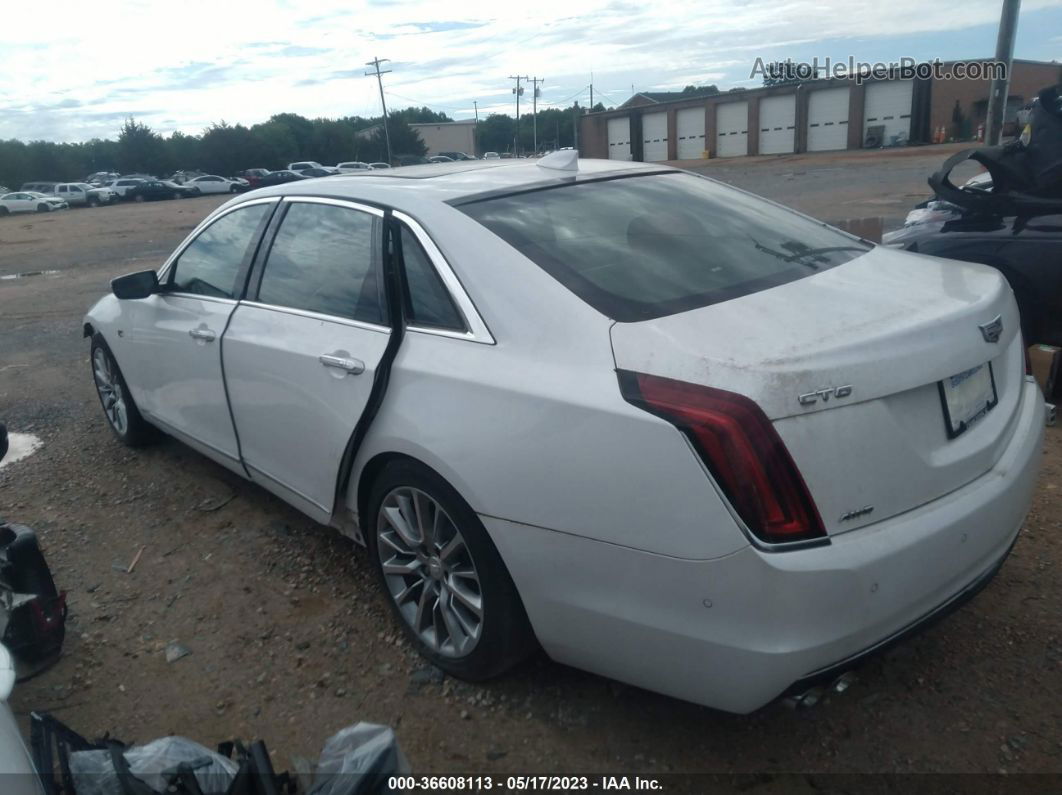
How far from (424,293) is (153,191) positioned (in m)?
49.6

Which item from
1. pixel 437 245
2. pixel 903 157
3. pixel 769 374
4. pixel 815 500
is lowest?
pixel 903 157

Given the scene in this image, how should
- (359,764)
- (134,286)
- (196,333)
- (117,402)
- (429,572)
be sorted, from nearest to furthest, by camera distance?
(359,764), (429,572), (196,333), (134,286), (117,402)

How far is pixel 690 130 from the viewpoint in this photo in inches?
2130

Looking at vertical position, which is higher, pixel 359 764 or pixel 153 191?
pixel 359 764

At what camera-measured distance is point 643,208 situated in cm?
318

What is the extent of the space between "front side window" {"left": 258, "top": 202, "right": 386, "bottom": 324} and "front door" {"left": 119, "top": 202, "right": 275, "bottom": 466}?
25 centimetres

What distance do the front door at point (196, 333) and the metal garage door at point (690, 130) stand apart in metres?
52.2

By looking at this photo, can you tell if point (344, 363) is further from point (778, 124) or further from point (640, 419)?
point (778, 124)

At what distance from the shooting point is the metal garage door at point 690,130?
53688mm

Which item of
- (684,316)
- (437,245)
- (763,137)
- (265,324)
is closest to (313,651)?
(265,324)

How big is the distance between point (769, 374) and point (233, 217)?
302 cm

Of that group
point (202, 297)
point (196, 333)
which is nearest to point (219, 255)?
point (202, 297)

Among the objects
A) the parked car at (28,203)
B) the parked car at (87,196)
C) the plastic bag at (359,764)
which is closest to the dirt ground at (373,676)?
the plastic bag at (359,764)

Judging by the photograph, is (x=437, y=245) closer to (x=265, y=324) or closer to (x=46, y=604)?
(x=265, y=324)
